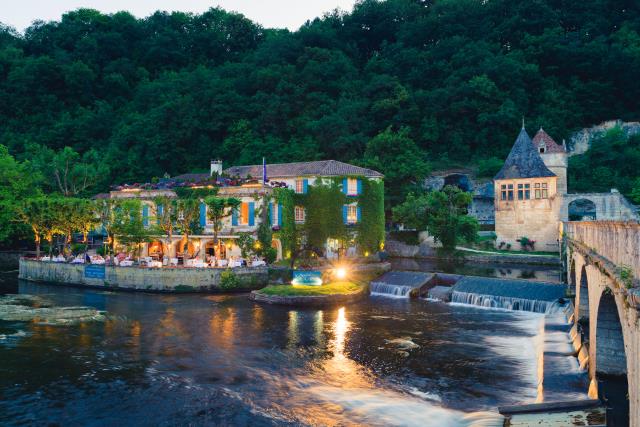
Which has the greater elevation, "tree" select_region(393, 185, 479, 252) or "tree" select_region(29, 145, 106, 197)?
"tree" select_region(29, 145, 106, 197)

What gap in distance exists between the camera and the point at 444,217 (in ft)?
188

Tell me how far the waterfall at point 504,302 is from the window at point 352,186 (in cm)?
1538

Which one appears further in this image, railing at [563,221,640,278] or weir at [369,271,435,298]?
weir at [369,271,435,298]

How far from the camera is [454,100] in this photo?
276ft

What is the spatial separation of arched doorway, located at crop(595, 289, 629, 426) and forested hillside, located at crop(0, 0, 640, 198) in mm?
50871

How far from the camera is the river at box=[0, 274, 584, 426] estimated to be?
1820 centimetres

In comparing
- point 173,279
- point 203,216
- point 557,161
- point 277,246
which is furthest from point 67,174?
point 557,161

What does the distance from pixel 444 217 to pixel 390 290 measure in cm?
1948

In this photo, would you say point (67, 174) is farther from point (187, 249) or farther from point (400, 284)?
point (400, 284)

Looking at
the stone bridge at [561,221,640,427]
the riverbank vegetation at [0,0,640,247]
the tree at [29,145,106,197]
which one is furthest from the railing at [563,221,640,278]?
the tree at [29,145,106,197]

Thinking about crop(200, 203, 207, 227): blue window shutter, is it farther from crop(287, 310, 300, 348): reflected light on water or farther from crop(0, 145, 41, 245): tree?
crop(0, 145, 41, 245): tree

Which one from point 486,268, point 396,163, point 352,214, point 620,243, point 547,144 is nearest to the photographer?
point 620,243

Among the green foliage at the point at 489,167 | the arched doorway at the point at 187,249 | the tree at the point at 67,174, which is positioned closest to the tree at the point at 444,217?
the green foliage at the point at 489,167

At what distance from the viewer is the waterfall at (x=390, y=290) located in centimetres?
3969
